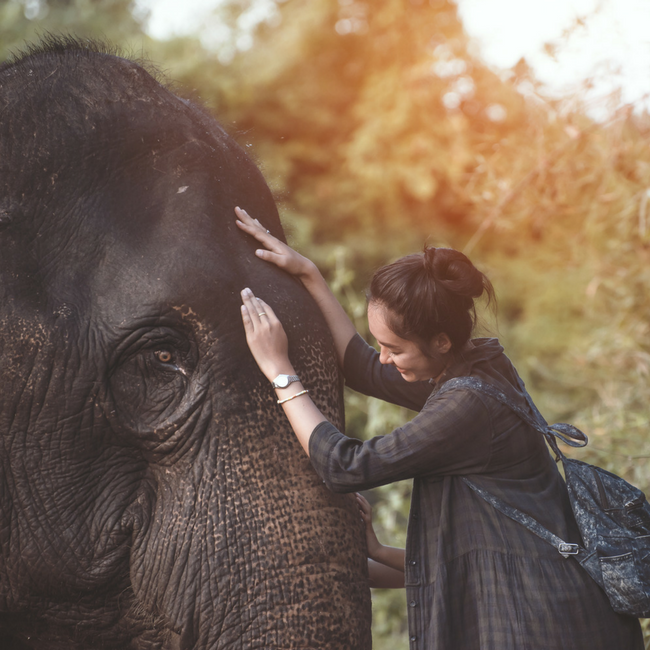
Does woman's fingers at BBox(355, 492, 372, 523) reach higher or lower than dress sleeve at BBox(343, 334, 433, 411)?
lower

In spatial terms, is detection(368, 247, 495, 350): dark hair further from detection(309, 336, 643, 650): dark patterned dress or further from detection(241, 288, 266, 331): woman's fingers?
detection(241, 288, 266, 331): woman's fingers

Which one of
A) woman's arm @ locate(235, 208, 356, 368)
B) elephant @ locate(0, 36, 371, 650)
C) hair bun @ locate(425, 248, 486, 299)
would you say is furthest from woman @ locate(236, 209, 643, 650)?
woman's arm @ locate(235, 208, 356, 368)

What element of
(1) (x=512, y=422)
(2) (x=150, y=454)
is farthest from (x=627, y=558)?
(2) (x=150, y=454)

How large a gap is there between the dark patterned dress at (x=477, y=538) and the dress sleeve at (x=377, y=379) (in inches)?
→ 16.2

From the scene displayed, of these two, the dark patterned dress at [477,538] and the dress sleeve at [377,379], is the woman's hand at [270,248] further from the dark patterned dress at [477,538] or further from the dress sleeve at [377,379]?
the dark patterned dress at [477,538]

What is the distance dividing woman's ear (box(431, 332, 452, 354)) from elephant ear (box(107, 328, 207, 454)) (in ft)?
1.96

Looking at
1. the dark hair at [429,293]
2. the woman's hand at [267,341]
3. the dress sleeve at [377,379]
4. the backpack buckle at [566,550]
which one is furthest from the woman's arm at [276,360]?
the backpack buckle at [566,550]

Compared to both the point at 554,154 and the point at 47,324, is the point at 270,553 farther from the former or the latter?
the point at 554,154

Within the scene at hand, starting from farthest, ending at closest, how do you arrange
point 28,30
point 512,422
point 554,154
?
point 28,30, point 554,154, point 512,422

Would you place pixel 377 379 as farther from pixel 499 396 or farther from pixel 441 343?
pixel 499 396

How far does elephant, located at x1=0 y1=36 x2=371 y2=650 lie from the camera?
80.0 inches

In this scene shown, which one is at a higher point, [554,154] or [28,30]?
[28,30]

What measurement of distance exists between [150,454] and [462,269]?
93cm

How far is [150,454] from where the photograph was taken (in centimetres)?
212
